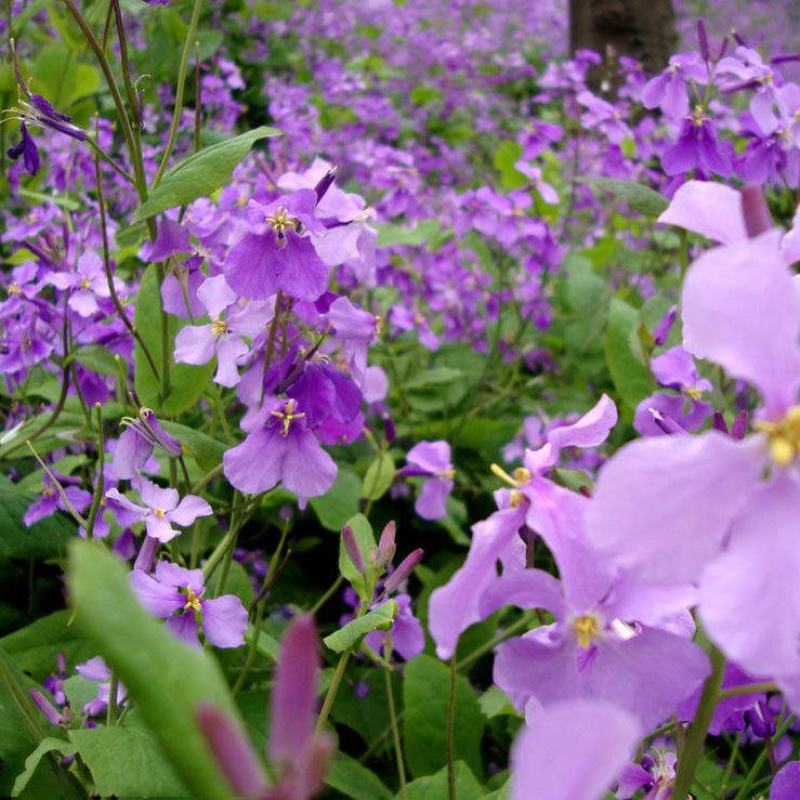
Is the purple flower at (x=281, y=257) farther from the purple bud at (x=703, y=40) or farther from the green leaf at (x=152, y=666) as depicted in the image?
the purple bud at (x=703, y=40)

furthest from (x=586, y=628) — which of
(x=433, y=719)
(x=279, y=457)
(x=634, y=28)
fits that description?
(x=634, y=28)

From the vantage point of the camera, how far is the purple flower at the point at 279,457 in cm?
78

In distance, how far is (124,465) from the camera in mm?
838

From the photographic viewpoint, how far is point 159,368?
99 centimetres

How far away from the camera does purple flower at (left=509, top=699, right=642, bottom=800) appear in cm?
27

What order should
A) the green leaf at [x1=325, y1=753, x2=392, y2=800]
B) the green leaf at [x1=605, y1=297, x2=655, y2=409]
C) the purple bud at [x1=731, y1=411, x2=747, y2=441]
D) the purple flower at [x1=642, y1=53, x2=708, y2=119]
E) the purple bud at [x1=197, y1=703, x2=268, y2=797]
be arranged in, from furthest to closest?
the green leaf at [x1=605, y1=297, x2=655, y2=409]
the purple flower at [x1=642, y1=53, x2=708, y2=119]
the green leaf at [x1=325, y1=753, x2=392, y2=800]
the purple bud at [x1=731, y1=411, x2=747, y2=441]
the purple bud at [x1=197, y1=703, x2=268, y2=797]

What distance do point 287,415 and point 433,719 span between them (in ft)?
1.43

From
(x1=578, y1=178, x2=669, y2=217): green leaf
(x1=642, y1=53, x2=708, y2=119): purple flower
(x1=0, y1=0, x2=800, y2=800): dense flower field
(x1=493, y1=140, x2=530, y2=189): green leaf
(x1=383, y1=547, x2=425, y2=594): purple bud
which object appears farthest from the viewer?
(x1=493, y1=140, x2=530, y2=189): green leaf

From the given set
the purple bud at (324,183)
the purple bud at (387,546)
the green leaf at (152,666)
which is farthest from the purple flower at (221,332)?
the green leaf at (152,666)

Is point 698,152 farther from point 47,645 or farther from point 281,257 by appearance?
point 47,645

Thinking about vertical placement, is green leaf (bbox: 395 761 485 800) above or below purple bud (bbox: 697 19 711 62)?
below

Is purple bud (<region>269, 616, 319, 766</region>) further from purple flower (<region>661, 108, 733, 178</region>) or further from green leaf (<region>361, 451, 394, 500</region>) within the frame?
purple flower (<region>661, 108, 733, 178</region>)

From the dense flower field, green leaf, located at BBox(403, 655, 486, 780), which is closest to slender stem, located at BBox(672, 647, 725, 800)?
the dense flower field

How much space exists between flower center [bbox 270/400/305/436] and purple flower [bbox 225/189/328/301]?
90 mm
